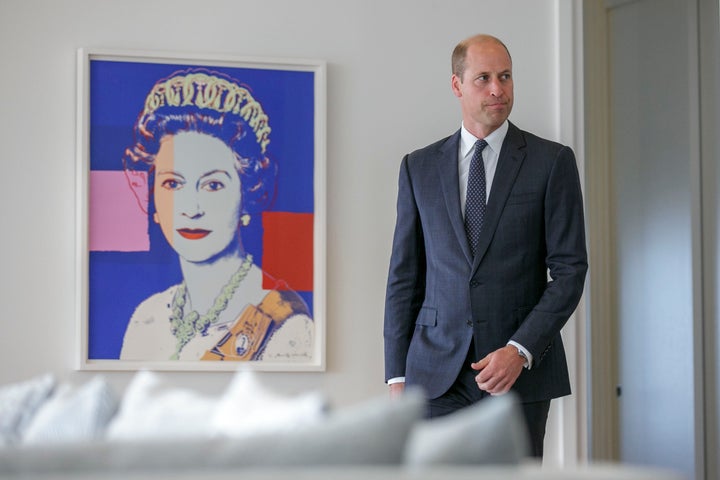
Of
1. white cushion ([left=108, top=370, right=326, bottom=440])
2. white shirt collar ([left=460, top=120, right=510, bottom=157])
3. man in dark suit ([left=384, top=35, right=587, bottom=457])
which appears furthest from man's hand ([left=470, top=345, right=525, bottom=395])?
white cushion ([left=108, top=370, right=326, bottom=440])

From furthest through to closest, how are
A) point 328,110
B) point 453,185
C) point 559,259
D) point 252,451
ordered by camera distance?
point 328,110, point 453,185, point 559,259, point 252,451

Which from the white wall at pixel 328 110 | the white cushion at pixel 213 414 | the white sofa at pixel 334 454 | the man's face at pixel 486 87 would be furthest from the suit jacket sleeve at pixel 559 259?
the white sofa at pixel 334 454

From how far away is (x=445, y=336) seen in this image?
9.70 feet

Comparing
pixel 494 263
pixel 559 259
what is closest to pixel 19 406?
pixel 494 263

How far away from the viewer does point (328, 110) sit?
3.48 m

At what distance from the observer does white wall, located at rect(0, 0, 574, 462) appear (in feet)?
10.9

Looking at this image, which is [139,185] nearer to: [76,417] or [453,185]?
[453,185]

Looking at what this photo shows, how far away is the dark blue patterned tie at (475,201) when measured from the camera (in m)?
2.94

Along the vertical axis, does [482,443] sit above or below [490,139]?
below

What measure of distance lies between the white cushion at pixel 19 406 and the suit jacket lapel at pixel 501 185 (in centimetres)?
151

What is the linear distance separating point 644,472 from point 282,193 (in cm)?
232

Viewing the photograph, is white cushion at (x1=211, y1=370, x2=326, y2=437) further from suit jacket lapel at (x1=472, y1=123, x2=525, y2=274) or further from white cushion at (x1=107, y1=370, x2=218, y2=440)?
suit jacket lapel at (x1=472, y1=123, x2=525, y2=274)

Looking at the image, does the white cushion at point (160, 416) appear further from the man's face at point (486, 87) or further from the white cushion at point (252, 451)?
the man's face at point (486, 87)

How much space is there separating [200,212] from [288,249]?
0.31 m
